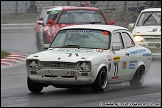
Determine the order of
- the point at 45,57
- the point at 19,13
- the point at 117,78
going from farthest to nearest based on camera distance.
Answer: the point at 19,13 → the point at 117,78 → the point at 45,57

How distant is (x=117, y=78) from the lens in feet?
40.0

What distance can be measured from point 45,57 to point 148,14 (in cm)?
991

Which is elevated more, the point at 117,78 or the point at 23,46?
the point at 117,78

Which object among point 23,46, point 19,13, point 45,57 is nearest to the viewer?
point 45,57

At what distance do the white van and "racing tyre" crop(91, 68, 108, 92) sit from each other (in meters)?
8.05

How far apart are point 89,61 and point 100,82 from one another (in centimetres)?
49

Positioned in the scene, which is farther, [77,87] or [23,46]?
[23,46]

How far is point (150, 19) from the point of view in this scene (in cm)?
2061

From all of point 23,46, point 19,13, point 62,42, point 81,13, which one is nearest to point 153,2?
point 19,13

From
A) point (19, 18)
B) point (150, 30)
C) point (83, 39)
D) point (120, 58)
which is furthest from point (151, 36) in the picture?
point (19, 18)

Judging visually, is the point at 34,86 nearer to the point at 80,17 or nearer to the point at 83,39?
the point at 83,39

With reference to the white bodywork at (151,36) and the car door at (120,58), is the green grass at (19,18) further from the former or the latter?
the car door at (120,58)

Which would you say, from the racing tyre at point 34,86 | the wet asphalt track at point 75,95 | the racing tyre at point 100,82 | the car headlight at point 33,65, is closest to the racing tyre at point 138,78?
the wet asphalt track at point 75,95

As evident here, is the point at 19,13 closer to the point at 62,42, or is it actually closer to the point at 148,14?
the point at 148,14
